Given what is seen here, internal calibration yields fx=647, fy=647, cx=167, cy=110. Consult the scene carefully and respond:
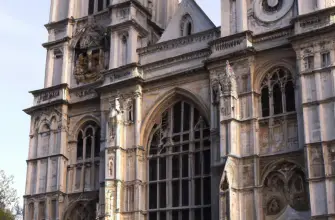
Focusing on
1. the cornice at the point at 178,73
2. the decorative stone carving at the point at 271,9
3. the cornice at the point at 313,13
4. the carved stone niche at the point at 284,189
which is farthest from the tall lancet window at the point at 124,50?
the carved stone niche at the point at 284,189

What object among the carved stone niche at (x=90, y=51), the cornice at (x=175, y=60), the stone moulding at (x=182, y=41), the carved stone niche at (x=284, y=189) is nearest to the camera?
the carved stone niche at (x=284, y=189)

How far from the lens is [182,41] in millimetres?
25500

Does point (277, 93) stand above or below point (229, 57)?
below

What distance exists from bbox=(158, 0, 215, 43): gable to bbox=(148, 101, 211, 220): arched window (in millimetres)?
3215

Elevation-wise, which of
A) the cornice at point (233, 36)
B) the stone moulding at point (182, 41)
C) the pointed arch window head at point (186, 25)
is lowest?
the cornice at point (233, 36)

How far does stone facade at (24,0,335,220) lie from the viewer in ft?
69.7

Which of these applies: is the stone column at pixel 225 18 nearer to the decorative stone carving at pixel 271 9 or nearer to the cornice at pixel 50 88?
the decorative stone carving at pixel 271 9

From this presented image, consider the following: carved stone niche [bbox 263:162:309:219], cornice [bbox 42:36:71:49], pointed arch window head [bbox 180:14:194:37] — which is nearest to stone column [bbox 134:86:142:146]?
pointed arch window head [bbox 180:14:194:37]

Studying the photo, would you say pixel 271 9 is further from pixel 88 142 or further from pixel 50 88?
pixel 50 88

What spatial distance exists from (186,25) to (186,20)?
0.22 metres

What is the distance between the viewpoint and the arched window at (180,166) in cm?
2333

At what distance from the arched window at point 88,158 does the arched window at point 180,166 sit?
269cm

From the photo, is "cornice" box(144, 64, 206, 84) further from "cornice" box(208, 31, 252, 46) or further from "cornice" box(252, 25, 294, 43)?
"cornice" box(252, 25, 294, 43)

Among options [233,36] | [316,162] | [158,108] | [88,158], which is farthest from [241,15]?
[88,158]
